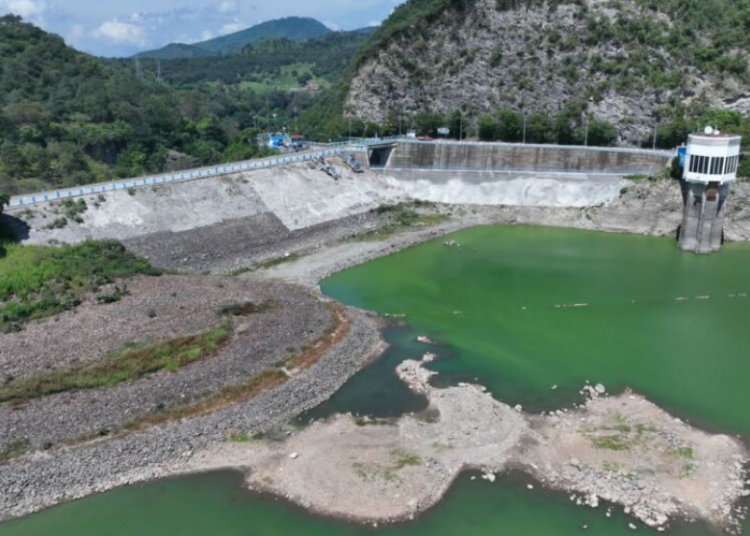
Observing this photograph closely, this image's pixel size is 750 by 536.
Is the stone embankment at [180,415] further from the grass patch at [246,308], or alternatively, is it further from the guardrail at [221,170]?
the guardrail at [221,170]

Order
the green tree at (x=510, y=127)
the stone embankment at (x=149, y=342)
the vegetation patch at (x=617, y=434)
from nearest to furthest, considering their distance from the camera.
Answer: the vegetation patch at (x=617, y=434), the stone embankment at (x=149, y=342), the green tree at (x=510, y=127)

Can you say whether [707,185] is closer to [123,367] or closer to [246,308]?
[246,308]

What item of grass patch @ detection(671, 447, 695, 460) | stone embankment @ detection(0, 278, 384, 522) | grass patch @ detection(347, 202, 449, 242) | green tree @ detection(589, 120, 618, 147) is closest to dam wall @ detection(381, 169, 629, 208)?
grass patch @ detection(347, 202, 449, 242)

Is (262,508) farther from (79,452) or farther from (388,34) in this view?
(388,34)

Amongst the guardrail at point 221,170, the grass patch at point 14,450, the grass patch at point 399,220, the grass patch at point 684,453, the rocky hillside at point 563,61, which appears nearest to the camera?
the grass patch at point 684,453

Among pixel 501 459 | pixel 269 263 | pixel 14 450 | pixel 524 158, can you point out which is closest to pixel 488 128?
pixel 524 158

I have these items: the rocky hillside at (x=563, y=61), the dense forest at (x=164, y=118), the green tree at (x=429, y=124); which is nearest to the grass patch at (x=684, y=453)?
the dense forest at (x=164, y=118)
